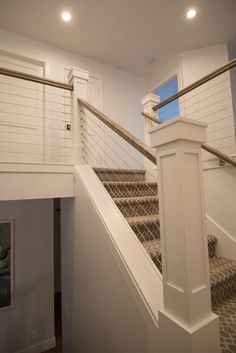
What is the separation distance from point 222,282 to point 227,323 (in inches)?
10.9

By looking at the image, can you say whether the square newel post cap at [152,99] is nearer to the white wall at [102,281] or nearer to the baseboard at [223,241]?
the white wall at [102,281]

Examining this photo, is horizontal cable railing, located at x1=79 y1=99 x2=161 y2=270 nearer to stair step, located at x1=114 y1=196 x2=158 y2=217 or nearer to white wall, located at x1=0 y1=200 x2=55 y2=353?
stair step, located at x1=114 y1=196 x2=158 y2=217

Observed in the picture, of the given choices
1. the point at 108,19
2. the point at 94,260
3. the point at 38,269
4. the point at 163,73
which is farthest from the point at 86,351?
the point at 163,73

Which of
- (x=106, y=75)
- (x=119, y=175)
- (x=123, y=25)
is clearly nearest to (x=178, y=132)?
(x=119, y=175)

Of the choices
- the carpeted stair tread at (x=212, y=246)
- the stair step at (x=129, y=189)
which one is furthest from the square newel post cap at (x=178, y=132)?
the carpeted stair tread at (x=212, y=246)

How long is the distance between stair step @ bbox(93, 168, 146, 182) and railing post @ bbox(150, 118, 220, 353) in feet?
5.73

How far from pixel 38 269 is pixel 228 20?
4.85 metres

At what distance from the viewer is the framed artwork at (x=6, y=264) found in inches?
124

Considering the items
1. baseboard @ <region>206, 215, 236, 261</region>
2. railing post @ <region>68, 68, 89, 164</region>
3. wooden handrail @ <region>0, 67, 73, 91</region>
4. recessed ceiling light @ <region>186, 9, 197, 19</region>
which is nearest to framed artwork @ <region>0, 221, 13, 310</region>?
railing post @ <region>68, 68, 89, 164</region>

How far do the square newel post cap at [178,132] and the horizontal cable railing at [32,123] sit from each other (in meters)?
2.53

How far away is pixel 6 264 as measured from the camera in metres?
3.16

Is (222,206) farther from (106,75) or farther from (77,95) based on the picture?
(106,75)

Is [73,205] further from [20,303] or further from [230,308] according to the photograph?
[20,303]

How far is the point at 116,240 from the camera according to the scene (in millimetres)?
1303
